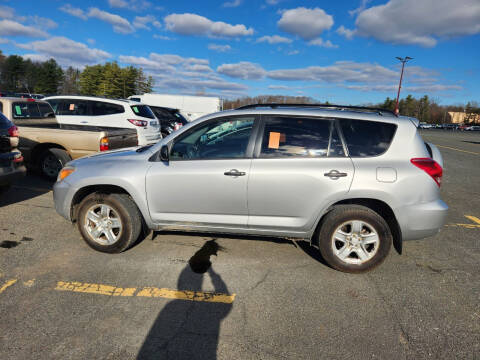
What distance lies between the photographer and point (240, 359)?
221 cm

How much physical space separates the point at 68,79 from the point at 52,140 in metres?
116

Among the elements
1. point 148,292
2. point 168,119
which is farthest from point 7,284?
point 168,119

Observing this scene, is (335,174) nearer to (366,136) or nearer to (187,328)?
(366,136)

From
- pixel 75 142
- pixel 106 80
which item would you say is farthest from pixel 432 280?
pixel 106 80

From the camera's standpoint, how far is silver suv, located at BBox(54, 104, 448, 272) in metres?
3.24

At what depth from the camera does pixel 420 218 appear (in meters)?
3.22

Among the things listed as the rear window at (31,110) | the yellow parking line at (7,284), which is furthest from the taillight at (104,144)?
the yellow parking line at (7,284)

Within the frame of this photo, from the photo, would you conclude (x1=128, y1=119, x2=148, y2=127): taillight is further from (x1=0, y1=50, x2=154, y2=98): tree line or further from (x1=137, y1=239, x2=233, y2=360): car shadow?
(x1=0, y1=50, x2=154, y2=98): tree line

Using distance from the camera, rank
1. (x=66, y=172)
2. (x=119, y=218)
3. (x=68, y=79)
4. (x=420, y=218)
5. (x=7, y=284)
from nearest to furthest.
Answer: (x=7, y=284)
(x=420, y=218)
(x=119, y=218)
(x=66, y=172)
(x=68, y=79)

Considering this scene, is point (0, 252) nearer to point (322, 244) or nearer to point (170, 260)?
point (170, 260)

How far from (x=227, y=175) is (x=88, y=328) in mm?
1866

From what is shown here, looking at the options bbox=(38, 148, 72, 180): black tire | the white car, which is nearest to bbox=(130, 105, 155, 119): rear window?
the white car

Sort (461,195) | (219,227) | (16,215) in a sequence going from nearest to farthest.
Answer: (219,227)
(16,215)
(461,195)

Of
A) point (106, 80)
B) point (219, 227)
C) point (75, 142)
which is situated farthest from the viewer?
point (106, 80)
